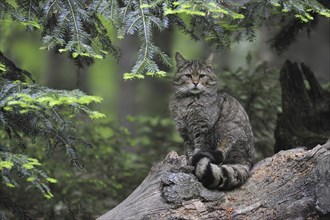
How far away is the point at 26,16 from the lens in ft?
14.6

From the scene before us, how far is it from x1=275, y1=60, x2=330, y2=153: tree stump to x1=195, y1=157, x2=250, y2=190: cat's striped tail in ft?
6.37

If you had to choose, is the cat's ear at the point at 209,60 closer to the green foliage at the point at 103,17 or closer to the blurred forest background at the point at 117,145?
the blurred forest background at the point at 117,145

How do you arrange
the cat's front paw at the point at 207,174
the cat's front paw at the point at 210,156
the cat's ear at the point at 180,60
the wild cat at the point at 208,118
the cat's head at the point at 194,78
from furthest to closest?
1. the cat's ear at the point at 180,60
2. the cat's head at the point at 194,78
3. the wild cat at the point at 208,118
4. the cat's front paw at the point at 210,156
5. the cat's front paw at the point at 207,174

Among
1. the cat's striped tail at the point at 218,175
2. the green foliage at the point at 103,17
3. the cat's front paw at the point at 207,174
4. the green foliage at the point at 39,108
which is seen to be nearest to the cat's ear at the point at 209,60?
the green foliage at the point at 103,17

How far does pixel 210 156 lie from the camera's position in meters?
5.19

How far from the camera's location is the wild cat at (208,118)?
18.8ft

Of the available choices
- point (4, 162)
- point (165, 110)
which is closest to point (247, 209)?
point (4, 162)

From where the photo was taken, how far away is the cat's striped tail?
479cm

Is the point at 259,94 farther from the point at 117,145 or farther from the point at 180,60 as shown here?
the point at 117,145

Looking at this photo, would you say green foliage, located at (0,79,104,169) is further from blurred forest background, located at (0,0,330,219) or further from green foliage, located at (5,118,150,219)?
green foliage, located at (5,118,150,219)

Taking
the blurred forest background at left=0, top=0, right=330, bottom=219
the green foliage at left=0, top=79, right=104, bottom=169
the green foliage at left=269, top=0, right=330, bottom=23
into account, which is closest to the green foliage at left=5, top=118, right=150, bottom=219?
the blurred forest background at left=0, top=0, right=330, bottom=219

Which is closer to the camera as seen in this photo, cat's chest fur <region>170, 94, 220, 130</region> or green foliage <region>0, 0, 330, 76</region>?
green foliage <region>0, 0, 330, 76</region>

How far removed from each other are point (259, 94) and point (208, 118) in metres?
2.37

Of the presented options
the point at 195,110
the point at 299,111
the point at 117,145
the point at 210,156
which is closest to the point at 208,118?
the point at 195,110
